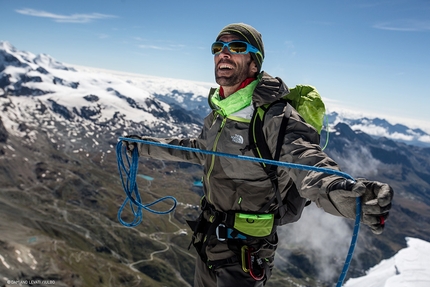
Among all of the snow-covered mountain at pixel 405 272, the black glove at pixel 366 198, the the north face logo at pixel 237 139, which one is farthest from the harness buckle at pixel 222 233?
the snow-covered mountain at pixel 405 272

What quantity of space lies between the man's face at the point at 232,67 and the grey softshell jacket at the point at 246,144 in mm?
291

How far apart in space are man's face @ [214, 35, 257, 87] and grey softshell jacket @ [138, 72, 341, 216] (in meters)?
0.29

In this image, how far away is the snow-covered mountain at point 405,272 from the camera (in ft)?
83.9

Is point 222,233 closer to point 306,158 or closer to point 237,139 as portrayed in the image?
point 237,139

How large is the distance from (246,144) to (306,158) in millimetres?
1494

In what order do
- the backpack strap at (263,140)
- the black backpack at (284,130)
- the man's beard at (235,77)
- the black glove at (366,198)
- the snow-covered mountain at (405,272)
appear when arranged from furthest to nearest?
the snow-covered mountain at (405,272)
the man's beard at (235,77)
the black backpack at (284,130)
the backpack strap at (263,140)
the black glove at (366,198)

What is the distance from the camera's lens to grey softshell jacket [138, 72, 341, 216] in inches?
194

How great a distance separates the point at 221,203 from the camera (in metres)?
6.52

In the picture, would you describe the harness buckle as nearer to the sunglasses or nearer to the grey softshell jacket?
the grey softshell jacket

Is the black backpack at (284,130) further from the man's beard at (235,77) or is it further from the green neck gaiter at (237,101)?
the man's beard at (235,77)

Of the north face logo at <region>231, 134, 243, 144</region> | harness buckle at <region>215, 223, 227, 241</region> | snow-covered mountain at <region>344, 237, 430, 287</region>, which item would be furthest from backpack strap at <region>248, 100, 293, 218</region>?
snow-covered mountain at <region>344, 237, 430, 287</region>

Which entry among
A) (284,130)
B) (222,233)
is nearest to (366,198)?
(284,130)

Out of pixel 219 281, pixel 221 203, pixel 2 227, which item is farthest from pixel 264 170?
pixel 2 227

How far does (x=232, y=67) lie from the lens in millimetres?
6430
